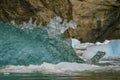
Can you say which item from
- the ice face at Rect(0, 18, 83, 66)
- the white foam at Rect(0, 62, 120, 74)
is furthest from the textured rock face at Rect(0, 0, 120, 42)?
the white foam at Rect(0, 62, 120, 74)

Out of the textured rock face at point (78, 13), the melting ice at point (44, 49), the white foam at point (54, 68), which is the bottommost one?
the white foam at point (54, 68)

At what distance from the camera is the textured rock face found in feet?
78.1

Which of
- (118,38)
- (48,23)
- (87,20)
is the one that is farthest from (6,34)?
(118,38)

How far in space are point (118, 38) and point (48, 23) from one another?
13.6 ft

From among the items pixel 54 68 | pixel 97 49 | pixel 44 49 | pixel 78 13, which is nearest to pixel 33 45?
pixel 44 49

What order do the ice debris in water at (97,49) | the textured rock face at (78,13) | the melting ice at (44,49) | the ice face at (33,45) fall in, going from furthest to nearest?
1. the textured rock face at (78,13)
2. the ice debris in water at (97,49)
3. the ice face at (33,45)
4. the melting ice at (44,49)

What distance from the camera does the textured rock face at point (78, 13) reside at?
78.1ft

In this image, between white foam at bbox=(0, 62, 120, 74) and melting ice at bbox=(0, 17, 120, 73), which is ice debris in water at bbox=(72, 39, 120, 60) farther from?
white foam at bbox=(0, 62, 120, 74)

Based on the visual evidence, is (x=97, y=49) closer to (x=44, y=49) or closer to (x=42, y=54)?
(x=44, y=49)

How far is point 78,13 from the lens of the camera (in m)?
23.9

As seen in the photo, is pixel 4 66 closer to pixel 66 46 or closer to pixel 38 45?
pixel 38 45

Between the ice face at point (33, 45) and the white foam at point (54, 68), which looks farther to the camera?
the ice face at point (33, 45)

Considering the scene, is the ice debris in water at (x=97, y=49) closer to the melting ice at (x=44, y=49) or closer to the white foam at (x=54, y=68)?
the melting ice at (x=44, y=49)

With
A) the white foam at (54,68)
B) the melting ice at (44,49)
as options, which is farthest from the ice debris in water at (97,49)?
the white foam at (54,68)
